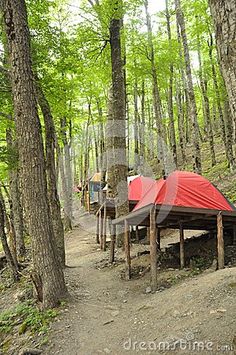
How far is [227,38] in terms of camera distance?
263 centimetres

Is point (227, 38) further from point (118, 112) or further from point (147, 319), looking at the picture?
point (118, 112)

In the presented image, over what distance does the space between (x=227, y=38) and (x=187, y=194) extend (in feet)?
22.1

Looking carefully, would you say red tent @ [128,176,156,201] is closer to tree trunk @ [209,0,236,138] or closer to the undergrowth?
the undergrowth

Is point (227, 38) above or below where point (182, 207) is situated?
above

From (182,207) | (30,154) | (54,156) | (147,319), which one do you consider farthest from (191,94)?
(147,319)

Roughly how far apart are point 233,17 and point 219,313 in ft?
14.8

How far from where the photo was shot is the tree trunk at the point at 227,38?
260 cm

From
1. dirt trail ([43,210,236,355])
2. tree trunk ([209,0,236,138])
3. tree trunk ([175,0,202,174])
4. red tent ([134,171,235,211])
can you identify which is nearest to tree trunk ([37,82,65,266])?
dirt trail ([43,210,236,355])

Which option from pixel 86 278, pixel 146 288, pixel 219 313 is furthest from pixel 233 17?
pixel 86 278

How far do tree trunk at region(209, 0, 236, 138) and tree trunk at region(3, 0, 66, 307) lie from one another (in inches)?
223

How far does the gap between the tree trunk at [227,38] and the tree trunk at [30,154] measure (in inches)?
223

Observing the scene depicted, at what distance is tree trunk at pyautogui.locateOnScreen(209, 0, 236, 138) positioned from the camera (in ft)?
8.52

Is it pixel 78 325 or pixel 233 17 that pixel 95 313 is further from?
pixel 233 17

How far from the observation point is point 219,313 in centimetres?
556
